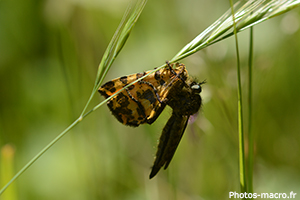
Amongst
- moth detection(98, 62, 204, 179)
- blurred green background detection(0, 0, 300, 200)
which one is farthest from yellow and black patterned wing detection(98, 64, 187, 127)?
blurred green background detection(0, 0, 300, 200)

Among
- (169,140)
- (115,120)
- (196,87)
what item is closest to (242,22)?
(196,87)

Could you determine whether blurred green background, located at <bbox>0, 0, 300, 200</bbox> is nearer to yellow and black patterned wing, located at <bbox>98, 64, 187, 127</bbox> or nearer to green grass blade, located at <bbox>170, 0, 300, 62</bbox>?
yellow and black patterned wing, located at <bbox>98, 64, 187, 127</bbox>

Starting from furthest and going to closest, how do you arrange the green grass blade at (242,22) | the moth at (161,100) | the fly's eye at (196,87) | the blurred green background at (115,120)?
the blurred green background at (115,120) < the fly's eye at (196,87) < the moth at (161,100) < the green grass blade at (242,22)

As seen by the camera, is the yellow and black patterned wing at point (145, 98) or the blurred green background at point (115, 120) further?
the blurred green background at point (115, 120)

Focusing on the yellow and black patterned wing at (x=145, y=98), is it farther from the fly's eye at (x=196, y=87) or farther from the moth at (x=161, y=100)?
the fly's eye at (x=196, y=87)

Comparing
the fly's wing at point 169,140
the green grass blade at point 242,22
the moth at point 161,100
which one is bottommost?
the fly's wing at point 169,140

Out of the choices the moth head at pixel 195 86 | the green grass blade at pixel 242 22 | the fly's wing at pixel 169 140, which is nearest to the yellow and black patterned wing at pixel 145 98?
the moth head at pixel 195 86

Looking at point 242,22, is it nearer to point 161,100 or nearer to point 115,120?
point 161,100
